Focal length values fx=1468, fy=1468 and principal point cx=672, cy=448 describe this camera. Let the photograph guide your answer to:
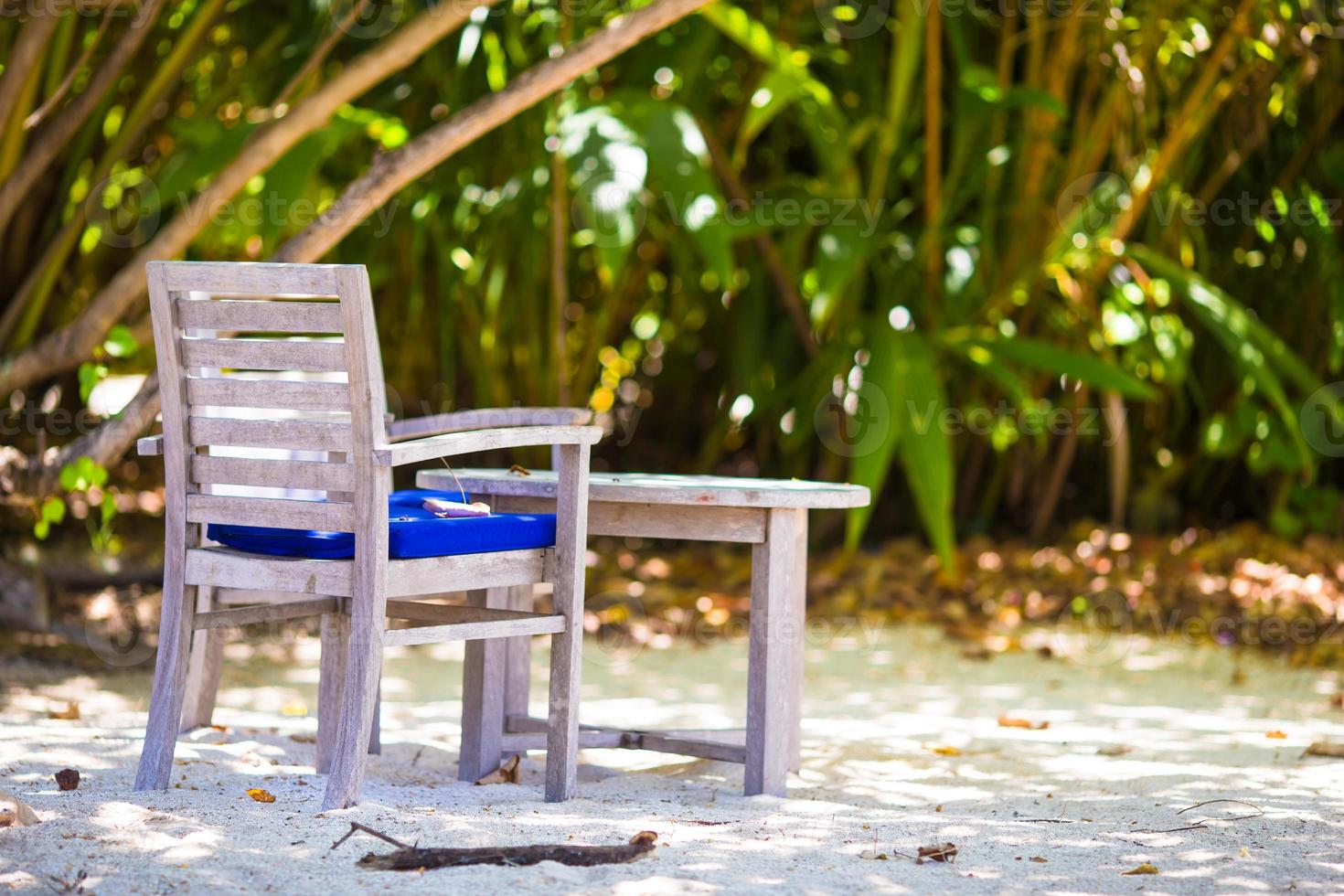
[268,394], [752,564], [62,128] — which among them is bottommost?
[752,564]

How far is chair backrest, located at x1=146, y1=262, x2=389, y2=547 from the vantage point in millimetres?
2158

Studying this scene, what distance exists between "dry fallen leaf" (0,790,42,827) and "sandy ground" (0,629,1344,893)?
4cm

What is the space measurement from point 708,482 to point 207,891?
110 cm

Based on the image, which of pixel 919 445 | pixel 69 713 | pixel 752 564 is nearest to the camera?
pixel 752 564

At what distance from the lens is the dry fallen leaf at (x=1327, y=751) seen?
2904 mm

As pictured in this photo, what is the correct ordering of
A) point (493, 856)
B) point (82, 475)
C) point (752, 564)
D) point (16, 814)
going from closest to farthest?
1. point (493, 856)
2. point (16, 814)
3. point (752, 564)
4. point (82, 475)

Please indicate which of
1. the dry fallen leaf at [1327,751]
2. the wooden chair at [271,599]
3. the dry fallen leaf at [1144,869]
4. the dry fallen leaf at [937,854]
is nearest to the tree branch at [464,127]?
the wooden chair at [271,599]

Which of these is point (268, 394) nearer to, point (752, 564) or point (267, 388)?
point (267, 388)

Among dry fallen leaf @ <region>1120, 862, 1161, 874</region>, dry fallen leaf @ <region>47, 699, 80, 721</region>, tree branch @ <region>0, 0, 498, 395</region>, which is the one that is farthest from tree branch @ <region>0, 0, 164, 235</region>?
dry fallen leaf @ <region>1120, 862, 1161, 874</region>

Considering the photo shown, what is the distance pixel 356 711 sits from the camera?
2189 millimetres

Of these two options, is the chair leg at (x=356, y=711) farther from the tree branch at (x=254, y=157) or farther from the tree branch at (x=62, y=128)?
the tree branch at (x=62, y=128)

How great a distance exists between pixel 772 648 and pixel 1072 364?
216 centimetres

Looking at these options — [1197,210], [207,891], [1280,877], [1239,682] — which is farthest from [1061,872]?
[1197,210]

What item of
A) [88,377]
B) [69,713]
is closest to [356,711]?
[69,713]
